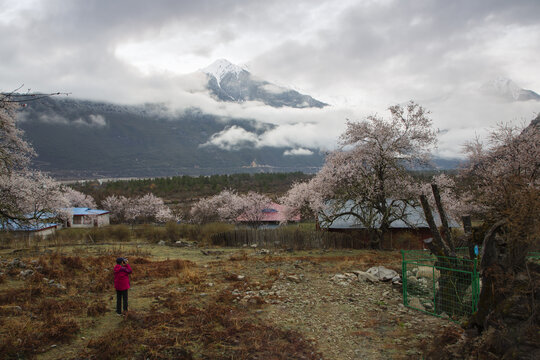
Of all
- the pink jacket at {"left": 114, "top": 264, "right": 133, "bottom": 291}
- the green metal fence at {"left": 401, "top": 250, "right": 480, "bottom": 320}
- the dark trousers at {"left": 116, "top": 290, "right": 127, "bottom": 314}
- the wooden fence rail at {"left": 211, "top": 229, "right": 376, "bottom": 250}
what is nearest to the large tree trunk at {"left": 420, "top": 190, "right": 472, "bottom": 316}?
the green metal fence at {"left": 401, "top": 250, "right": 480, "bottom": 320}

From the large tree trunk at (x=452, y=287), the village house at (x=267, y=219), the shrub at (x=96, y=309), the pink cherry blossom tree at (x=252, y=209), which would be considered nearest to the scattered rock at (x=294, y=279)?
the large tree trunk at (x=452, y=287)

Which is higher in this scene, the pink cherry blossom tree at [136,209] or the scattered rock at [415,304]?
the pink cherry blossom tree at [136,209]

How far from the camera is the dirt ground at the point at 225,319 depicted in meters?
6.60

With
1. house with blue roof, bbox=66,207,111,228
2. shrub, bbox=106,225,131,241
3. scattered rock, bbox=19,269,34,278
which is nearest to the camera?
scattered rock, bbox=19,269,34,278

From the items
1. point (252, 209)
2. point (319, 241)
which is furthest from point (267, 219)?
point (319, 241)

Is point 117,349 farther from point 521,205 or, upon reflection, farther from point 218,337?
point 521,205

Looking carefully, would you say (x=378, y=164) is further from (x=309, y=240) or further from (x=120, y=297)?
(x=120, y=297)

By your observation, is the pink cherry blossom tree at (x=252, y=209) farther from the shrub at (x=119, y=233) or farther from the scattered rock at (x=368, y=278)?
the scattered rock at (x=368, y=278)

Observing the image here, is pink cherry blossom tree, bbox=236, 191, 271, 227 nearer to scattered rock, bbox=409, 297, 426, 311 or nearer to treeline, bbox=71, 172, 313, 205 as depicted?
treeline, bbox=71, 172, 313, 205

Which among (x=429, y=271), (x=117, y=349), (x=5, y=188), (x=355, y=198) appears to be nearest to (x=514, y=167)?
(x=355, y=198)

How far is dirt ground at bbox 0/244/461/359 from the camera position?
6.60m

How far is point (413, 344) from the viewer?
6.91m

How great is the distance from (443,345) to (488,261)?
159 cm

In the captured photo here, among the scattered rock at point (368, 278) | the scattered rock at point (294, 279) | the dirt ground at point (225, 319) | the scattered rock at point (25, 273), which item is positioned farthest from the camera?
the scattered rock at point (294, 279)
